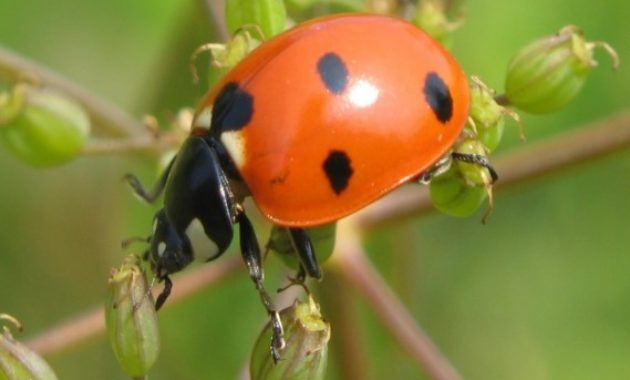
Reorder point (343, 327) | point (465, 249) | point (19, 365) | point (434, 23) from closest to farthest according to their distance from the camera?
1. point (19, 365)
2. point (434, 23)
3. point (343, 327)
4. point (465, 249)

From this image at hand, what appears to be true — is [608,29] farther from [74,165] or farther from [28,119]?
[28,119]

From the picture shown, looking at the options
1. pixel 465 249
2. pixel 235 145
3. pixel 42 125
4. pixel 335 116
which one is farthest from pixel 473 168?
pixel 465 249

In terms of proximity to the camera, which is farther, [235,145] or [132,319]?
[235,145]

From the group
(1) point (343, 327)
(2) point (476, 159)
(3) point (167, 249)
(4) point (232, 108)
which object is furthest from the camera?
(1) point (343, 327)

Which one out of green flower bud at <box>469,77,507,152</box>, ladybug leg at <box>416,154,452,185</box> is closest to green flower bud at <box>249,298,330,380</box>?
ladybug leg at <box>416,154,452,185</box>

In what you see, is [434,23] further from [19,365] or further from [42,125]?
[19,365]

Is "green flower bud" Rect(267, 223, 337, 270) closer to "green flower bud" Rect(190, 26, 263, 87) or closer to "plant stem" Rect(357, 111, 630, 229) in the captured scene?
"green flower bud" Rect(190, 26, 263, 87)
